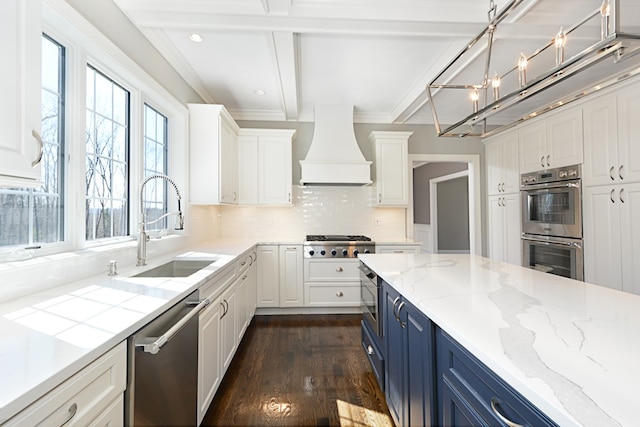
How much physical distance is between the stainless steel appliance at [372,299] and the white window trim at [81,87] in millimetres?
1750

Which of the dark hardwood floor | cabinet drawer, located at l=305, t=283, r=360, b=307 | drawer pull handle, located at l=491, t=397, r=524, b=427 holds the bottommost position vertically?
the dark hardwood floor

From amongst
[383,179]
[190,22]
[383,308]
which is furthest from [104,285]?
[383,179]

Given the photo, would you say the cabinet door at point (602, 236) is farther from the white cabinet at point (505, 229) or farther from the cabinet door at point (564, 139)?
the white cabinet at point (505, 229)

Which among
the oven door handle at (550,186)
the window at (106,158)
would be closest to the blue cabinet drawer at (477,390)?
the window at (106,158)

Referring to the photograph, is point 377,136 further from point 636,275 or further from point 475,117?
point 636,275

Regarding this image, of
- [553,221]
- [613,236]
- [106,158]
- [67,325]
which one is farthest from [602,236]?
[106,158]

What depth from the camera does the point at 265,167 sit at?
3.60 m

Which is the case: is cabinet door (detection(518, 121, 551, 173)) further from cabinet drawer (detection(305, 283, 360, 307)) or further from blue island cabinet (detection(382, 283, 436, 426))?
blue island cabinet (detection(382, 283, 436, 426))

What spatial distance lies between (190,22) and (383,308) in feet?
7.67

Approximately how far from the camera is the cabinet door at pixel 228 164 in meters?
2.94

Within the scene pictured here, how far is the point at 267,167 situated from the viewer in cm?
360

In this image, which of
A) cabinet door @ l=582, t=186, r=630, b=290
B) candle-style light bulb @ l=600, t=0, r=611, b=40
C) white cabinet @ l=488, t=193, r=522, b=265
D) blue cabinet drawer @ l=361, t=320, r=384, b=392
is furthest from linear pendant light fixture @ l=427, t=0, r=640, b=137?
blue cabinet drawer @ l=361, t=320, r=384, b=392

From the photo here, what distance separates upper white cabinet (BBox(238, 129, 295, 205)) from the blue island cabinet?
230cm

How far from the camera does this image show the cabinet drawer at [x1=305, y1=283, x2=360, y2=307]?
11.1 ft
